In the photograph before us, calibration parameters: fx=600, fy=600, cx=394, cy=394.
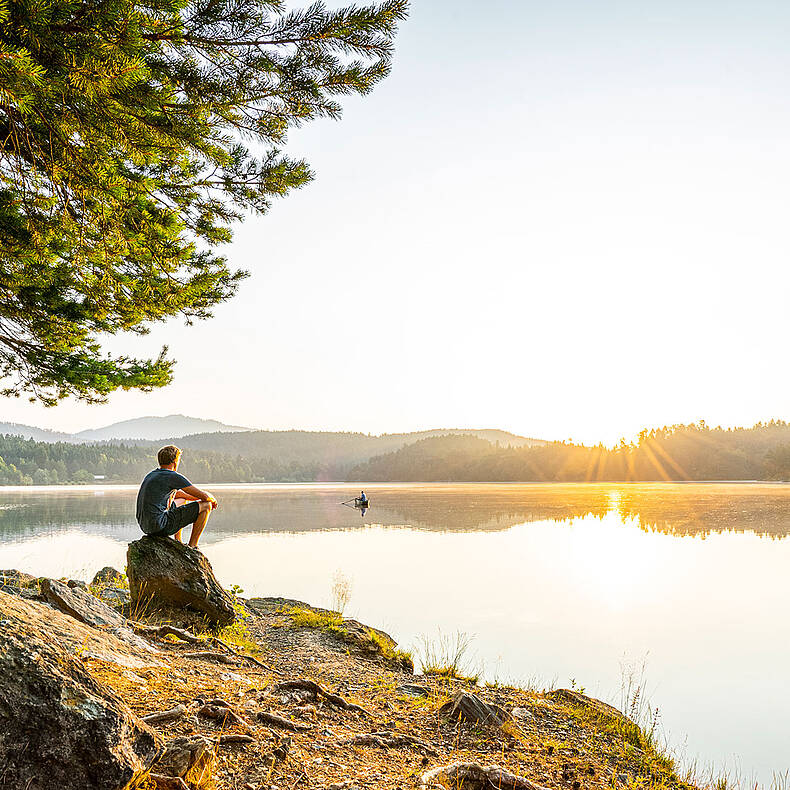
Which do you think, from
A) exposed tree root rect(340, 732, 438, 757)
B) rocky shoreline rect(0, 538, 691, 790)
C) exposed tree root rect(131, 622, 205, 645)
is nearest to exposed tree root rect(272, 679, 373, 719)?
rocky shoreline rect(0, 538, 691, 790)

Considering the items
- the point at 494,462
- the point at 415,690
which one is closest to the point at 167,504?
the point at 415,690

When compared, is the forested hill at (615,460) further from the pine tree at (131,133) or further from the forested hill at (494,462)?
→ the pine tree at (131,133)

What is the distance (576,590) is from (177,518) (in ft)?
33.7

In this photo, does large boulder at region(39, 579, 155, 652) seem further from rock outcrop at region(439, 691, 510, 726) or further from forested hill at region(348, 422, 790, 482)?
forested hill at region(348, 422, 790, 482)

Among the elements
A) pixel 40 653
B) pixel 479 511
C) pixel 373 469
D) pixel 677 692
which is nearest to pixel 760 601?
pixel 677 692

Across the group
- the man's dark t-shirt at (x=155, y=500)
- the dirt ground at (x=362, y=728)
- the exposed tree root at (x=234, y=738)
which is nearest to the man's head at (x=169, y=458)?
the man's dark t-shirt at (x=155, y=500)

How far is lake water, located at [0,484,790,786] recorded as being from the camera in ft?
25.6

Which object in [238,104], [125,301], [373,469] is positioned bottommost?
[373,469]

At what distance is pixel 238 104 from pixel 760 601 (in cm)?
1381

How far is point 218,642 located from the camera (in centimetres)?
645

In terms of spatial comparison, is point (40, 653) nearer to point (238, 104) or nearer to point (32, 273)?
point (238, 104)

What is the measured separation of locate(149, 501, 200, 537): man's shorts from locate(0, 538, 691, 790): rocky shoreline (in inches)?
8.3

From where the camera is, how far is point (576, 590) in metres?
14.4

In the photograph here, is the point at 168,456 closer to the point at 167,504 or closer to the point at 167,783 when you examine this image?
the point at 167,504
